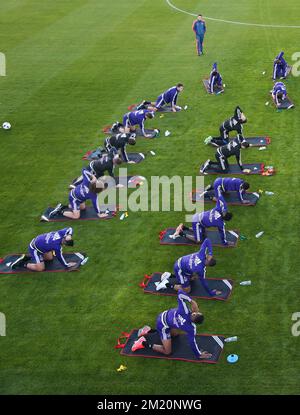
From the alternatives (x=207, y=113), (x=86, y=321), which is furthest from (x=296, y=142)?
(x=86, y=321)

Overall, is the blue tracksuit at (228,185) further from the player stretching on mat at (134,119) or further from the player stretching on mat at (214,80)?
the player stretching on mat at (214,80)

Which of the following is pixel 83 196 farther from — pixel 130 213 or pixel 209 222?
pixel 209 222

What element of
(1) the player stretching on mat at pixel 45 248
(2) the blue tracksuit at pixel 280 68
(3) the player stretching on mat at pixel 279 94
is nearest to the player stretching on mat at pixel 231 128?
(3) the player stretching on mat at pixel 279 94

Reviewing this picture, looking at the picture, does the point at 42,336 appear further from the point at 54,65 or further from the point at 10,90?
the point at 54,65

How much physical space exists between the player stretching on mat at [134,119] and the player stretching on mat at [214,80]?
Result: 623cm

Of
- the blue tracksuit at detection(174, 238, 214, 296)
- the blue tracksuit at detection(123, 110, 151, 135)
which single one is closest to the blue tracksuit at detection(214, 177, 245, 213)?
the blue tracksuit at detection(174, 238, 214, 296)

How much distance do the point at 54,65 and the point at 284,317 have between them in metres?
25.3

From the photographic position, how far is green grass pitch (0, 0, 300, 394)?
587 inches

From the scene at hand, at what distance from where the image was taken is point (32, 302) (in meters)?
17.5

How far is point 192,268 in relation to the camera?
661 inches

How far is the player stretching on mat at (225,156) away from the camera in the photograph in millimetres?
23312

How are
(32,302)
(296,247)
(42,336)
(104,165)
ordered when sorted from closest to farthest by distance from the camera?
(42,336), (32,302), (296,247), (104,165)

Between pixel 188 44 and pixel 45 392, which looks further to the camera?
pixel 188 44

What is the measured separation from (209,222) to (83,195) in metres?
4.82
